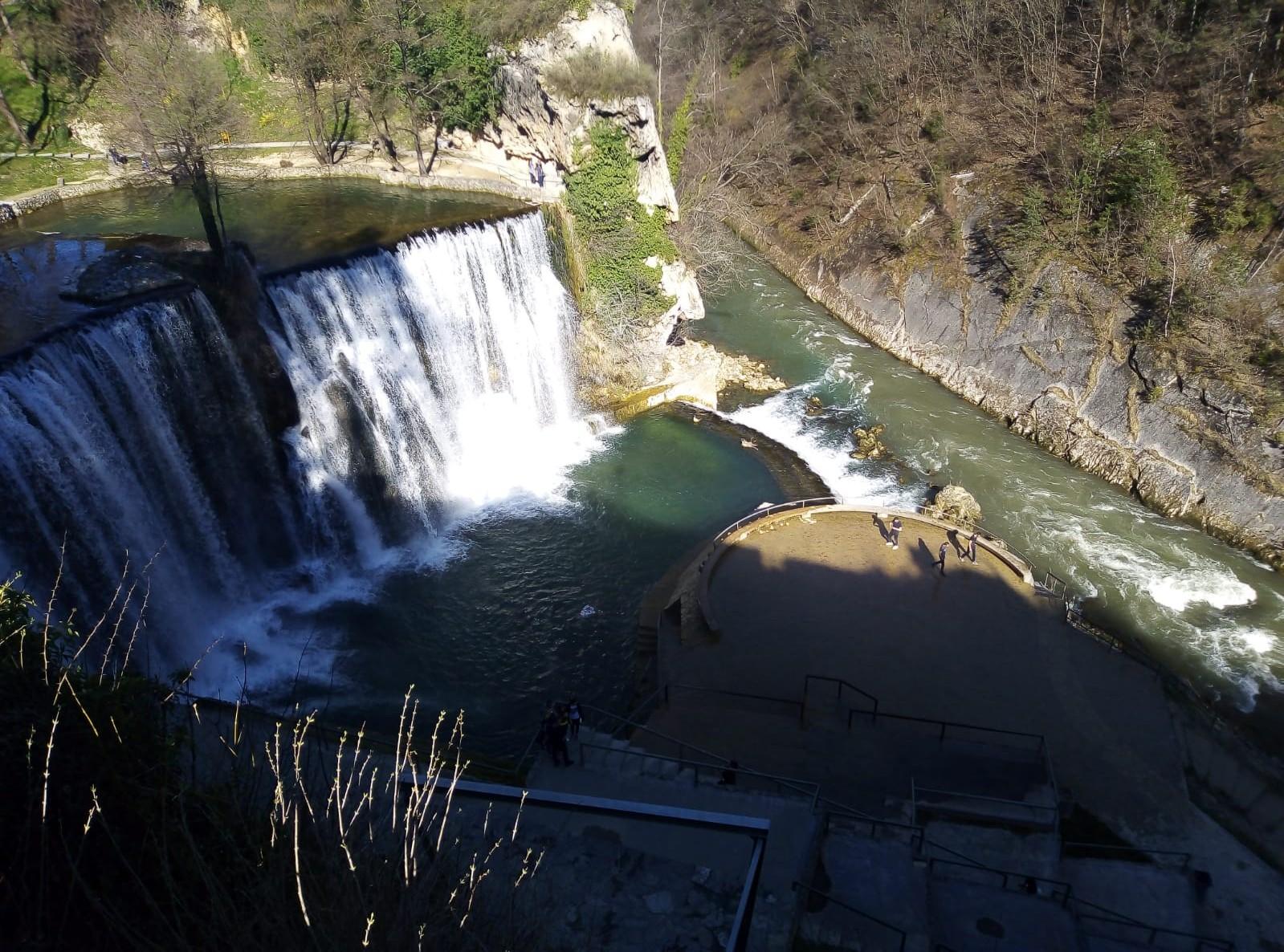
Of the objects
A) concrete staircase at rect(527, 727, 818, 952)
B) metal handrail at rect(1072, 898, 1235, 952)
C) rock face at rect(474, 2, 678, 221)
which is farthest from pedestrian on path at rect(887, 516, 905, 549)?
rock face at rect(474, 2, 678, 221)

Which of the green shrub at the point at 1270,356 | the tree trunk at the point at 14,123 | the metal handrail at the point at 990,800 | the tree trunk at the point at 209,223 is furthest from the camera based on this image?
the tree trunk at the point at 14,123

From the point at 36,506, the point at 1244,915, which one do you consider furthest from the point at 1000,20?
the point at 36,506

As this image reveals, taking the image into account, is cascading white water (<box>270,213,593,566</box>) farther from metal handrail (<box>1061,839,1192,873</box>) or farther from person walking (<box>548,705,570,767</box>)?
metal handrail (<box>1061,839,1192,873</box>)

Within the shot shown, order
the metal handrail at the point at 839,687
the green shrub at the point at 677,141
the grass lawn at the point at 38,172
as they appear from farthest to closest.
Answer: the green shrub at the point at 677,141, the grass lawn at the point at 38,172, the metal handrail at the point at 839,687

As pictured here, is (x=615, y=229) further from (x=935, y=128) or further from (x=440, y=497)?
(x=935, y=128)

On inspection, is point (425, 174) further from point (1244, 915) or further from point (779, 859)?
point (1244, 915)

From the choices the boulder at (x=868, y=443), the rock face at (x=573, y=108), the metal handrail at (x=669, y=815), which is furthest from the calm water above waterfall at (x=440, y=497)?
the metal handrail at (x=669, y=815)

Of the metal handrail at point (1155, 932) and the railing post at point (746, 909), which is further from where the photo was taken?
the metal handrail at point (1155, 932)

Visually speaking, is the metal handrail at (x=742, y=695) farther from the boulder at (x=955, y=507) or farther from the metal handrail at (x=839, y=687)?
the boulder at (x=955, y=507)
